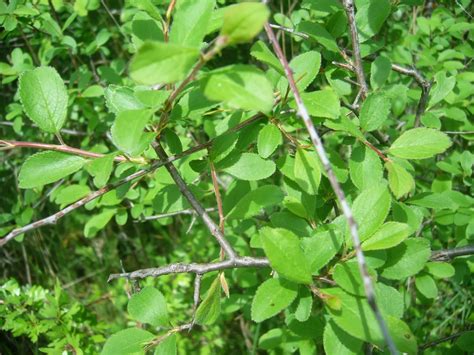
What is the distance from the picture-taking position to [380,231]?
0.81m

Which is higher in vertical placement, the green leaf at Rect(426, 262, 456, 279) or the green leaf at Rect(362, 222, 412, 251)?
the green leaf at Rect(362, 222, 412, 251)

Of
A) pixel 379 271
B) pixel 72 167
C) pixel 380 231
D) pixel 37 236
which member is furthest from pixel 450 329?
pixel 37 236

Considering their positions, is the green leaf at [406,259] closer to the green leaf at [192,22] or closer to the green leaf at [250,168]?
the green leaf at [250,168]

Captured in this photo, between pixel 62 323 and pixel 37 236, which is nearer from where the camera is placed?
pixel 62 323

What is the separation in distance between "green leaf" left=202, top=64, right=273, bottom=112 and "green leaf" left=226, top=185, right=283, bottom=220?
14.6 inches

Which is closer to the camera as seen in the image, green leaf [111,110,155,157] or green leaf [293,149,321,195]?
green leaf [111,110,155,157]

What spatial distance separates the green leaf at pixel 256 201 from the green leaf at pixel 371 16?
1.39 feet

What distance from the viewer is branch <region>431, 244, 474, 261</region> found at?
98 cm

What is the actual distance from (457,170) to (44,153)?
3.78 ft

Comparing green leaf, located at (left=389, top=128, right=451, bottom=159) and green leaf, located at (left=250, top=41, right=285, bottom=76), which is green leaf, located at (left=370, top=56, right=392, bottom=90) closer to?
green leaf, located at (left=389, top=128, right=451, bottom=159)

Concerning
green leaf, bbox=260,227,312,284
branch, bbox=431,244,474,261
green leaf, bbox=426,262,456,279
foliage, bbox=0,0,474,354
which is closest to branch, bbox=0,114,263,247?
foliage, bbox=0,0,474,354

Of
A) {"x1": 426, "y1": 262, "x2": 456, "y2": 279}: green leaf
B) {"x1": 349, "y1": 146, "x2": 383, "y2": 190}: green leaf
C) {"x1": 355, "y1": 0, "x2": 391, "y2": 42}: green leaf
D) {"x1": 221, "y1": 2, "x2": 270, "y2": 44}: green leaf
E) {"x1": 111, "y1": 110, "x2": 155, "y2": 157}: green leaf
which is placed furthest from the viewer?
{"x1": 426, "y1": 262, "x2": 456, "y2": 279}: green leaf

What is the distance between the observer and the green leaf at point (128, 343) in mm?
837

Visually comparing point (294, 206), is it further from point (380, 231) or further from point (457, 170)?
point (457, 170)
